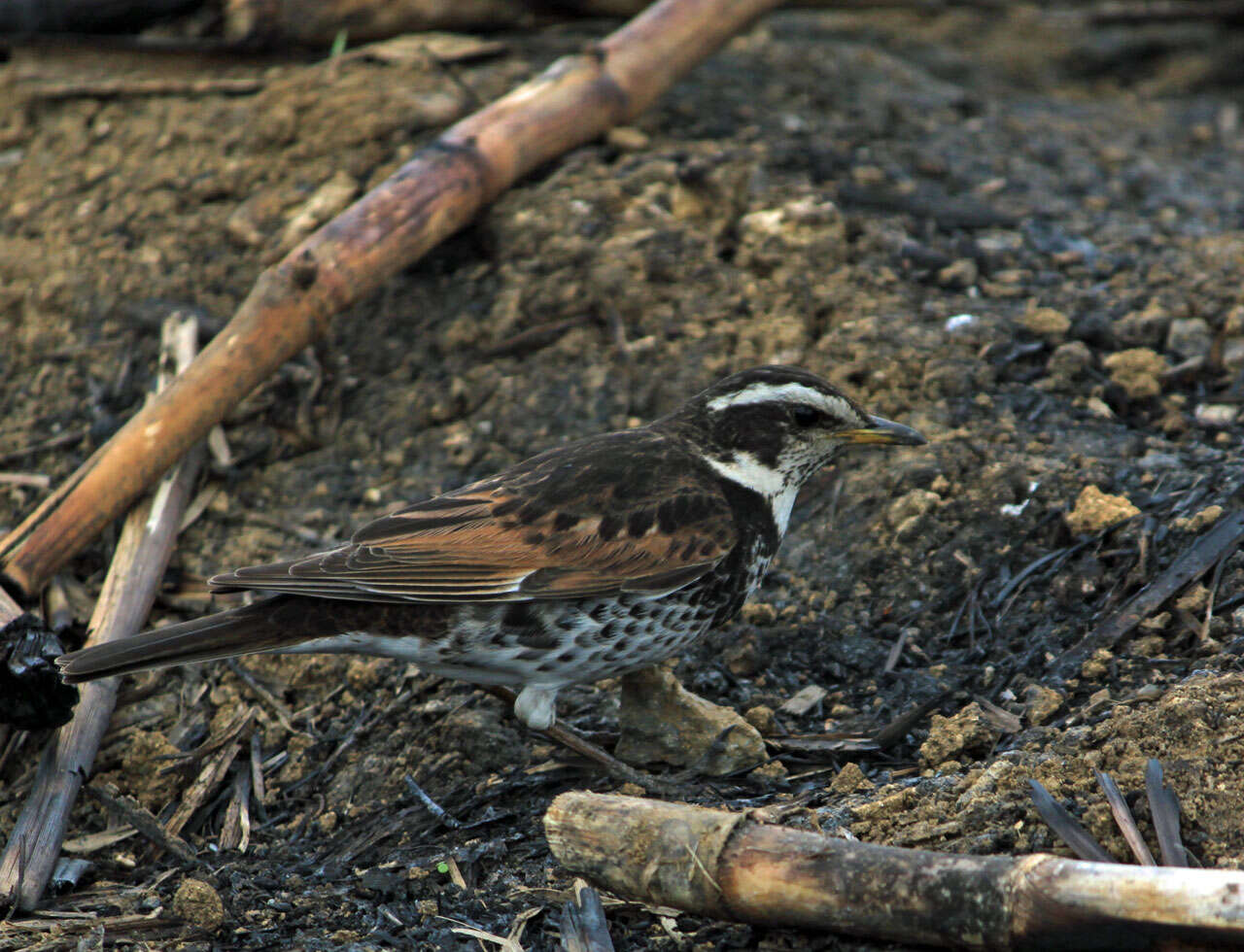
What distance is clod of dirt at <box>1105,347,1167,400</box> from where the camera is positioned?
6.70 m

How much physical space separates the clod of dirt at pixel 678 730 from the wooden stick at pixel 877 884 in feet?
3.44

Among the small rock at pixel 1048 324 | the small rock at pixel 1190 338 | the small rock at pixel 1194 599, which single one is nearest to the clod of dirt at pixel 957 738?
the small rock at pixel 1194 599

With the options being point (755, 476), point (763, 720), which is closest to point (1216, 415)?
point (755, 476)

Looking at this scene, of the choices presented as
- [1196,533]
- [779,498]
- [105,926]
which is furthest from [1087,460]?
[105,926]

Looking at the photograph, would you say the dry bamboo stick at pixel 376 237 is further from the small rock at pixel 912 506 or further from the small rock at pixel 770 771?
the small rock at pixel 770 771

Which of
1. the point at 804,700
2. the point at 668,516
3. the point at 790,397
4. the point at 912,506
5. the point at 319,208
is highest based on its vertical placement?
the point at 319,208

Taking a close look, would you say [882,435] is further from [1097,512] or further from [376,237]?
[376,237]

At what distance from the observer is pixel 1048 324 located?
7.15 metres

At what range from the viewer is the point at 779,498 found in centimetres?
591

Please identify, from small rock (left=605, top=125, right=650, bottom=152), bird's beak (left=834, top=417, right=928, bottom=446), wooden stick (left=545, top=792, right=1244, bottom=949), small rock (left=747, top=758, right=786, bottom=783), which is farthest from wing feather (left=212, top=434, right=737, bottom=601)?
small rock (left=605, top=125, right=650, bottom=152)

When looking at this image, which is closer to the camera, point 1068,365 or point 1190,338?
point 1068,365

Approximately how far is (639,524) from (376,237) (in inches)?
111

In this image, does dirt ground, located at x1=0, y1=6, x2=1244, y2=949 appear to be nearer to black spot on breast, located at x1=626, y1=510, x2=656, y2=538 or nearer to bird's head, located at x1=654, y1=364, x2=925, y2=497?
bird's head, located at x1=654, y1=364, x2=925, y2=497

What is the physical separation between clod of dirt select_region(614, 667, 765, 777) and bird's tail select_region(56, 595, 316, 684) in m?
1.38
